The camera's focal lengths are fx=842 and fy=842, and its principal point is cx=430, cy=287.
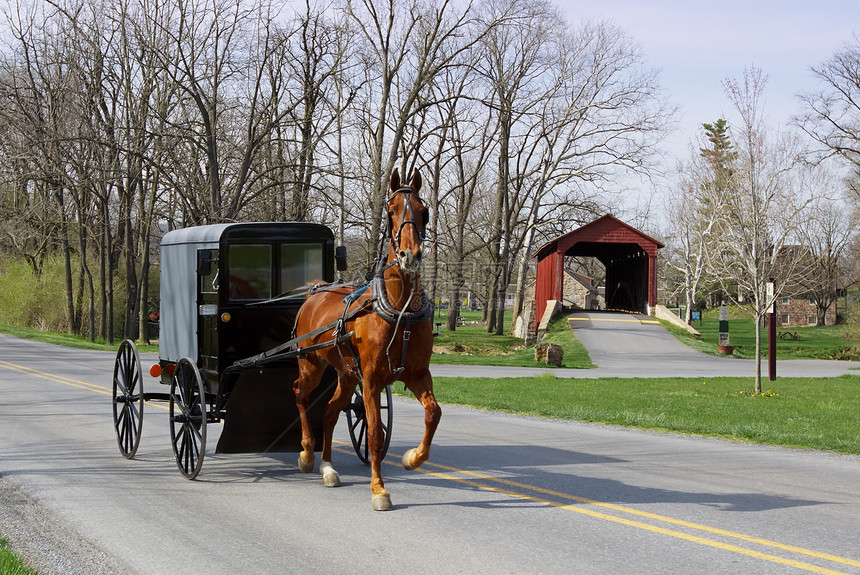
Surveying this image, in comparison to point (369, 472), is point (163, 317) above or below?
above

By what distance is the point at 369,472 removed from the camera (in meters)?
9.24

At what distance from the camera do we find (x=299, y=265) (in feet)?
32.7

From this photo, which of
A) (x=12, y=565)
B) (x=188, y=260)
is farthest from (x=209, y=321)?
(x=12, y=565)

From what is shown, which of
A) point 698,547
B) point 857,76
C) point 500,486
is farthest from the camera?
point 857,76

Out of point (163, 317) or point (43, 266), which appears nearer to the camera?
point (163, 317)

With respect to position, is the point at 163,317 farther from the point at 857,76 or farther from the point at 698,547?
the point at 857,76

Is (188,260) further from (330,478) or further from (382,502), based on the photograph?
(382,502)

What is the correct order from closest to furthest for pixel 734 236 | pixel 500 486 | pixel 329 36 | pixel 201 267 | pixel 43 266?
pixel 500 486 < pixel 201 267 < pixel 734 236 < pixel 329 36 < pixel 43 266

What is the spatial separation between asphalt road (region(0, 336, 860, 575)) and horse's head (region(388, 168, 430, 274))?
7.14ft

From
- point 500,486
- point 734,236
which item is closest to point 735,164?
point 734,236

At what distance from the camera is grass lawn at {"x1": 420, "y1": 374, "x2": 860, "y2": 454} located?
13016 millimetres

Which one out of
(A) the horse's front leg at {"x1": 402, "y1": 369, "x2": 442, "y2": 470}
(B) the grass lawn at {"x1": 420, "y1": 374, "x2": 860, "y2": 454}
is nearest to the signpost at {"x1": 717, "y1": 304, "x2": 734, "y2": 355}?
(B) the grass lawn at {"x1": 420, "y1": 374, "x2": 860, "y2": 454}

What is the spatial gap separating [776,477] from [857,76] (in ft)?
146

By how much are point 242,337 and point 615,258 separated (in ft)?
142
